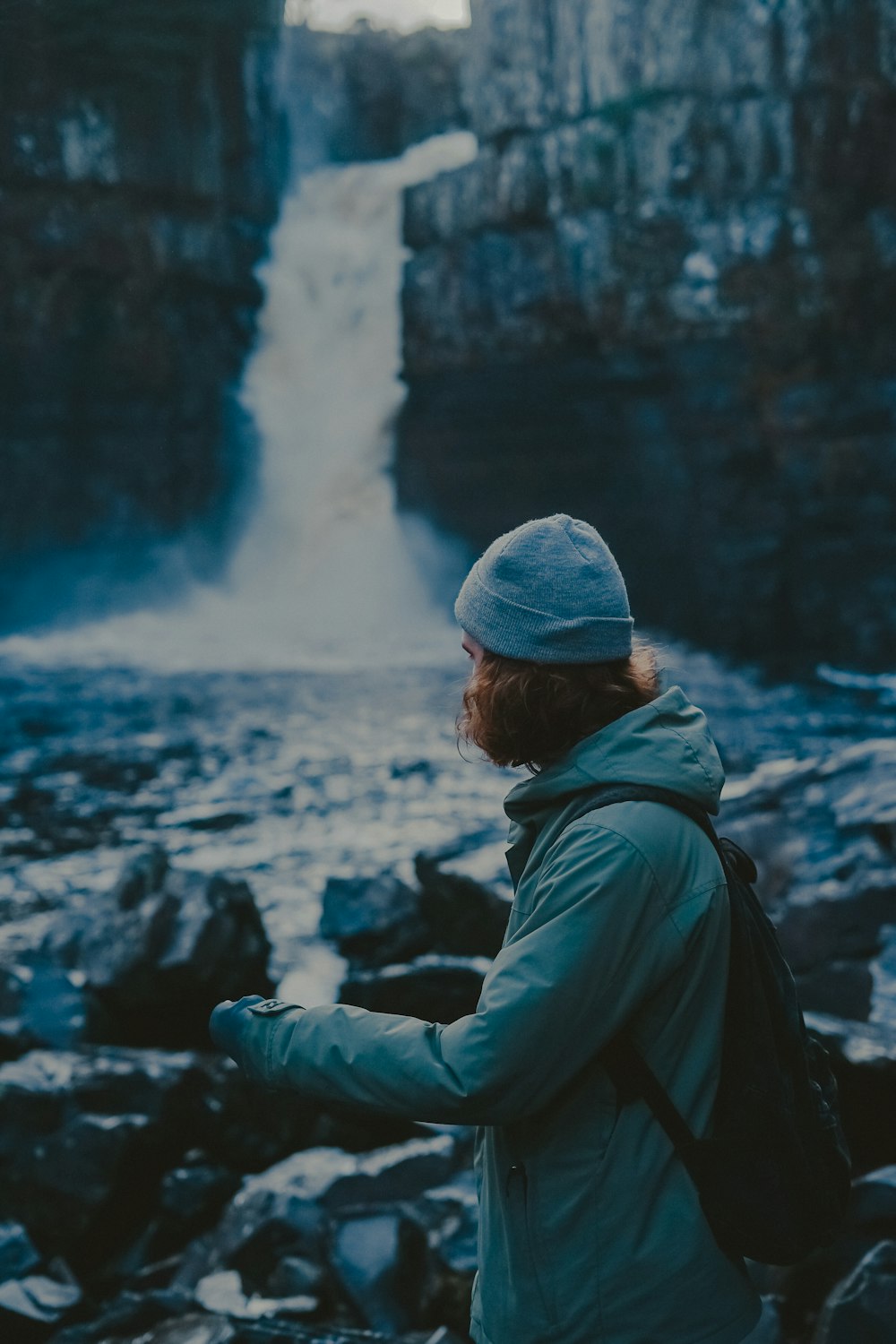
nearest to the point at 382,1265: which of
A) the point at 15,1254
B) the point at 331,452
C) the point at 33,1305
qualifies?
the point at 33,1305

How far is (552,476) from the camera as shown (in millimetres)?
25375

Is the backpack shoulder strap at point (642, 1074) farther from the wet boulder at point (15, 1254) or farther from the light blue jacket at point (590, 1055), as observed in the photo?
the wet boulder at point (15, 1254)

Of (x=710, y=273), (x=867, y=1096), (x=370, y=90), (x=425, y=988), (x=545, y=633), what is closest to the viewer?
(x=545, y=633)

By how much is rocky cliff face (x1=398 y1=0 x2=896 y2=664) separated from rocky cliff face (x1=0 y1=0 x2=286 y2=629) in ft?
14.4

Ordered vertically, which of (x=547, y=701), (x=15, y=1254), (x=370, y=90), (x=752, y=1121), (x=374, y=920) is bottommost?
(x=374, y=920)

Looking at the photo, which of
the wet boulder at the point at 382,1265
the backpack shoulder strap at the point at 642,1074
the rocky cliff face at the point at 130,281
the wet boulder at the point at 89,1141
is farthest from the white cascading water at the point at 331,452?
the backpack shoulder strap at the point at 642,1074

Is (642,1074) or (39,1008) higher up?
(642,1074)

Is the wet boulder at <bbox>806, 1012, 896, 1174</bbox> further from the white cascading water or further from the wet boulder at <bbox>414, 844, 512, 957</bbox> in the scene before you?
the white cascading water

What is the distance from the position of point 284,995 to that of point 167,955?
112cm

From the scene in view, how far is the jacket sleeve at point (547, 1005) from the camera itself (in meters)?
1.51

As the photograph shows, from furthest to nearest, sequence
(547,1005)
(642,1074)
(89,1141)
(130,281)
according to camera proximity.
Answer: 1. (130,281)
2. (89,1141)
3. (642,1074)
4. (547,1005)

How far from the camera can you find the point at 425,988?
5.77m

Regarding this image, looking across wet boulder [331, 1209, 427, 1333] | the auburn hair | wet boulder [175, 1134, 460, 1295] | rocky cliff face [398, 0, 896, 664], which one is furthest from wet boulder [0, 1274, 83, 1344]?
rocky cliff face [398, 0, 896, 664]

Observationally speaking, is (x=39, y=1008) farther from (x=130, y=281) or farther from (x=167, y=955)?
(x=130, y=281)
